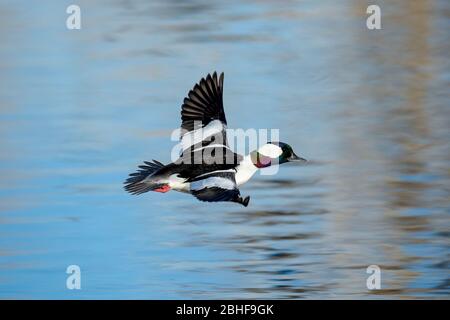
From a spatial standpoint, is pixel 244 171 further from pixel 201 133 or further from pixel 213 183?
pixel 213 183

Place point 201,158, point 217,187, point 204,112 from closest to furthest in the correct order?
point 217,187 < point 201,158 < point 204,112

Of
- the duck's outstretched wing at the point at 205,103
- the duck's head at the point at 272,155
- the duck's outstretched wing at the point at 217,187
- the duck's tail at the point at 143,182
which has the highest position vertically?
the duck's outstretched wing at the point at 205,103

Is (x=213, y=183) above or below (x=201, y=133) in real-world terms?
below

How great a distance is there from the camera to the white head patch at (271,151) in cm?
613

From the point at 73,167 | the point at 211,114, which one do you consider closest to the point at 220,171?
the point at 211,114

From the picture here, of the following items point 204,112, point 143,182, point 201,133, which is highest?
point 204,112

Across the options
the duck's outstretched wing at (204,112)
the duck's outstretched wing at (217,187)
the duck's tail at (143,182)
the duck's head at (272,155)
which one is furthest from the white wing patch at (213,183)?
the duck's head at (272,155)

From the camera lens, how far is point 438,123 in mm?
7562

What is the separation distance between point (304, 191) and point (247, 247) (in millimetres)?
772

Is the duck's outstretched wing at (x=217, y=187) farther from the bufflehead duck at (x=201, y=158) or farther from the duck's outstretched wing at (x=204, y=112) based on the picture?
the duck's outstretched wing at (x=204, y=112)

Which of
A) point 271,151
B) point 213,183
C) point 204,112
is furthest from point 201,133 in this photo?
point 271,151

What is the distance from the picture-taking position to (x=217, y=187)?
5.38 meters

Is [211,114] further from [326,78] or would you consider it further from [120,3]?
[120,3]

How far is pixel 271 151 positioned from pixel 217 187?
0.90m
